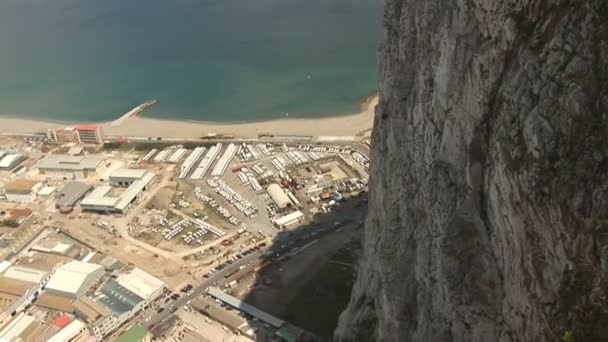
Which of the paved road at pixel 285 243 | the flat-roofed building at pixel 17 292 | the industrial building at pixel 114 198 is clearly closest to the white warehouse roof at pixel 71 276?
the flat-roofed building at pixel 17 292

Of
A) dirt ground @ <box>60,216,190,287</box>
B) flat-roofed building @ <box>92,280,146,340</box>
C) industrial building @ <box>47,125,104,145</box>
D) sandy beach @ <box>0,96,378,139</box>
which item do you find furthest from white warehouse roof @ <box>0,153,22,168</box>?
flat-roofed building @ <box>92,280,146,340</box>

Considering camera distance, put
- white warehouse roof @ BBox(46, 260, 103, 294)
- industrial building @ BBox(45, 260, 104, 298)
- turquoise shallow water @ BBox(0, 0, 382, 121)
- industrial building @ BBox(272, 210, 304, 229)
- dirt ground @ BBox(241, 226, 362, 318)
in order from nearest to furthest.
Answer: dirt ground @ BBox(241, 226, 362, 318)
industrial building @ BBox(45, 260, 104, 298)
white warehouse roof @ BBox(46, 260, 103, 294)
industrial building @ BBox(272, 210, 304, 229)
turquoise shallow water @ BBox(0, 0, 382, 121)

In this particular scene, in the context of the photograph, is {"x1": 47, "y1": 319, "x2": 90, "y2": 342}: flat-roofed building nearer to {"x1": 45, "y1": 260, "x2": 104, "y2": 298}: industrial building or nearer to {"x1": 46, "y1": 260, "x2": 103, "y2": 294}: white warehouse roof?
{"x1": 45, "y1": 260, "x2": 104, "y2": 298}: industrial building

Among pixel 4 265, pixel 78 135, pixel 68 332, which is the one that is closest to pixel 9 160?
pixel 78 135

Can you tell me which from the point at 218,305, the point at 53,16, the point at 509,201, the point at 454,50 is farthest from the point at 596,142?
the point at 53,16

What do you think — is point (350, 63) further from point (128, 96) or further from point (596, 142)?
point (596, 142)
